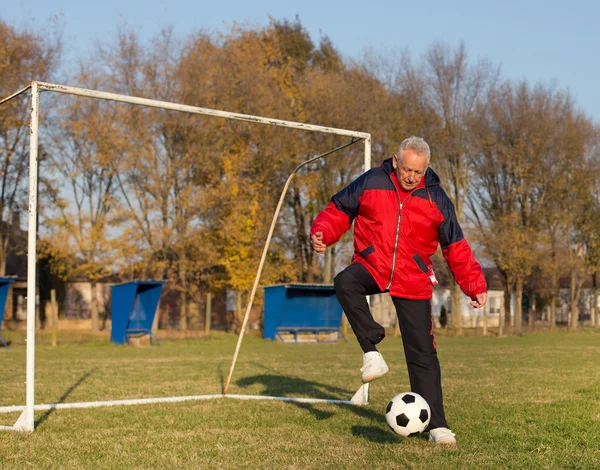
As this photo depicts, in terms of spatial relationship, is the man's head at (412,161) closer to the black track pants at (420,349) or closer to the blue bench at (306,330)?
the black track pants at (420,349)

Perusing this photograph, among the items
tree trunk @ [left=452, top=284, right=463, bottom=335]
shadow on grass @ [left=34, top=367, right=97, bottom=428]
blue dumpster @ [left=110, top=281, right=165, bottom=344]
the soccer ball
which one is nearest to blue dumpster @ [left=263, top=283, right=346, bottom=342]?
blue dumpster @ [left=110, top=281, right=165, bottom=344]

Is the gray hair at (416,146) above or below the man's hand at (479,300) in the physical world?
above

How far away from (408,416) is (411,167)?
1.98 metres

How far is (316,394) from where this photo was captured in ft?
33.1

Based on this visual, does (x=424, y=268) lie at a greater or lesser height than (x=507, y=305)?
greater

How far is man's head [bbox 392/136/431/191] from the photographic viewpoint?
607 centimetres

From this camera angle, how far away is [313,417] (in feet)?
25.3

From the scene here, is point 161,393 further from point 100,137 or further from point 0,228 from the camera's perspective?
point 0,228

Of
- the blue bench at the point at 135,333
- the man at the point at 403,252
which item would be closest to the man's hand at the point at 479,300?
the man at the point at 403,252

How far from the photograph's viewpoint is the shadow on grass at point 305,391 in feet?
26.2

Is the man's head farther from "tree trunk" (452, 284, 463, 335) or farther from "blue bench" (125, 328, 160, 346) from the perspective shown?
"tree trunk" (452, 284, 463, 335)

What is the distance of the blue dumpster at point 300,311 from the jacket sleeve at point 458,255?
81.0 ft

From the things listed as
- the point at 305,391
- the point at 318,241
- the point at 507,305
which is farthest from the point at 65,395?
the point at 507,305

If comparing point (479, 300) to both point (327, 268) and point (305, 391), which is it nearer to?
point (305, 391)
